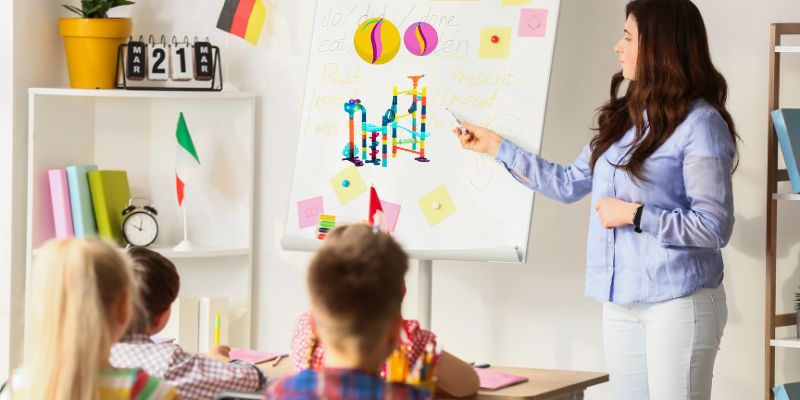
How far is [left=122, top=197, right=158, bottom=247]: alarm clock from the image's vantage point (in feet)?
12.6

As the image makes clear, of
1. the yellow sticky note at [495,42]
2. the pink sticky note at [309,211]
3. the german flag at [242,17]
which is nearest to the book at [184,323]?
the pink sticky note at [309,211]

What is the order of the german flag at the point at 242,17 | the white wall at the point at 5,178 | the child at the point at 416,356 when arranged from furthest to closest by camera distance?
1. the german flag at the point at 242,17
2. the white wall at the point at 5,178
3. the child at the point at 416,356

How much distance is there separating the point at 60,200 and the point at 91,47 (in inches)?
21.1

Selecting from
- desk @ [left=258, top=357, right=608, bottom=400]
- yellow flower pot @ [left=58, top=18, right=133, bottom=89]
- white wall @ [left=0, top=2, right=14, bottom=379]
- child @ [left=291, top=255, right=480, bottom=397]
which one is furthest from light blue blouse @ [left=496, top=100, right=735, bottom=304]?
white wall @ [left=0, top=2, right=14, bottom=379]

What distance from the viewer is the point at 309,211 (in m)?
3.45

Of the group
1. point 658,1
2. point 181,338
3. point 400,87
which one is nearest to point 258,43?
point 400,87

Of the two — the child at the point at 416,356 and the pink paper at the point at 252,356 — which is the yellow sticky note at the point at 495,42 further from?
the child at the point at 416,356

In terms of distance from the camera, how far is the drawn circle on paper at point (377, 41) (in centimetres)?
343

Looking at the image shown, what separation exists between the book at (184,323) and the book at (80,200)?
39cm

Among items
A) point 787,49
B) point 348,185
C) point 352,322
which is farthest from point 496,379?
point 787,49

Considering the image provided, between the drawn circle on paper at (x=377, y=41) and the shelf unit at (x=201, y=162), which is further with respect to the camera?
the shelf unit at (x=201, y=162)

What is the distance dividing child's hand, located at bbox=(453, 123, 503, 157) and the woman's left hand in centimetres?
52

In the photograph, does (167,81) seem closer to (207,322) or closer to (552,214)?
(207,322)

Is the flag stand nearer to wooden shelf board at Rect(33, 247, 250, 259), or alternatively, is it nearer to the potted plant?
wooden shelf board at Rect(33, 247, 250, 259)
